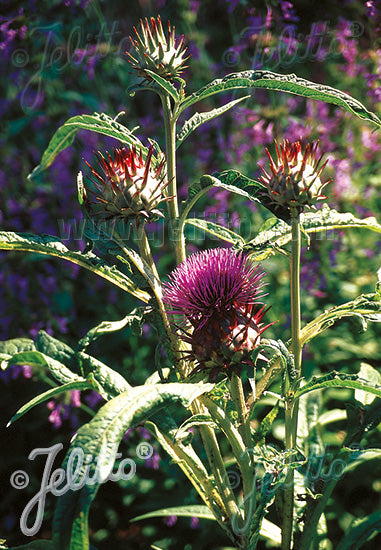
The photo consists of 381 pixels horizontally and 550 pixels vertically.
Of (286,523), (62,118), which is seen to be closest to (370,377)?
(286,523)

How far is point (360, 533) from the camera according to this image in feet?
3.78

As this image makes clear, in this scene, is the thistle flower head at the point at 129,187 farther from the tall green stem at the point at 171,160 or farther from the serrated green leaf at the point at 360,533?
the serrated green leaf at the point at 360,533

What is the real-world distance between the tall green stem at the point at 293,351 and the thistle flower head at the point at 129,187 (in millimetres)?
247

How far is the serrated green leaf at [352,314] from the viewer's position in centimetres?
95

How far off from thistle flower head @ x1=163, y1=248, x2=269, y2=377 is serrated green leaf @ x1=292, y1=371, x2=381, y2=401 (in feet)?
0.36

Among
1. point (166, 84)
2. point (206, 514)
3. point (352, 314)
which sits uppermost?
point (166, 84)

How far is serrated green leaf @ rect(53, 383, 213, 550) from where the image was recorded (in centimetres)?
64

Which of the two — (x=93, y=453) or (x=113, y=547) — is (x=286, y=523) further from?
(x=113, y=547)
